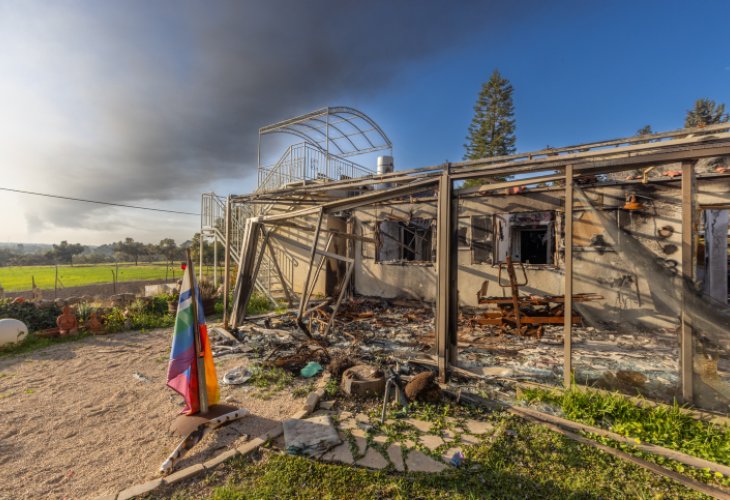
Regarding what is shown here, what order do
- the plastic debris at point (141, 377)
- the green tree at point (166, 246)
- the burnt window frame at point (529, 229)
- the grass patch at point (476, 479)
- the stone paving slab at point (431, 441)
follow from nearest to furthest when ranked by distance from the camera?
1. the grass patch at point (476, 479)
2. the stone paving slab at point (431, 441)
3. the plastic debris at point (141, 377)
4. the burnt window frame at point (529, 229)
5. the green tree at point (166, 246)

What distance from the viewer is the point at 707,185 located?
6.92m

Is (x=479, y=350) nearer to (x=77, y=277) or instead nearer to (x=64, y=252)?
(x=77, y=277)

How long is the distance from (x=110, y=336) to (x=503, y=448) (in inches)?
348

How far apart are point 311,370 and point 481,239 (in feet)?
22.0

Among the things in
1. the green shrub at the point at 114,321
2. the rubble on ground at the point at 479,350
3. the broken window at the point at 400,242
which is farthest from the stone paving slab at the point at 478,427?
the green shrub at the point at 114,321

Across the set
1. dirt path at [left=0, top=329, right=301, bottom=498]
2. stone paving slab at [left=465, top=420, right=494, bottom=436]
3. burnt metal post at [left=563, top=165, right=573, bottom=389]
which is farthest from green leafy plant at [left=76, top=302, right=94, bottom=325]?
burnt metal post at [left=563, top=165, right=573, bottom=389]

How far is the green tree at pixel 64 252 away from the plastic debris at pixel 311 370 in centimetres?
5629

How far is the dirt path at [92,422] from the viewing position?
9.67ft

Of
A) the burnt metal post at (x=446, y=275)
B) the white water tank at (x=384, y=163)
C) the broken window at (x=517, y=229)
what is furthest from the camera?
the white water tank at (x=384, y=163)

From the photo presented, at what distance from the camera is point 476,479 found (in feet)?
8.99

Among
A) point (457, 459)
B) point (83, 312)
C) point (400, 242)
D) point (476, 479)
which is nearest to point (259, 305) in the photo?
point (83, 312)

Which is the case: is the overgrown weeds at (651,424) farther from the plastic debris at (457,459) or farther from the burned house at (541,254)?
the plastic debris at (457,459)

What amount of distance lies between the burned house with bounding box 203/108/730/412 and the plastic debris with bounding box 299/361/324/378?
100 cm

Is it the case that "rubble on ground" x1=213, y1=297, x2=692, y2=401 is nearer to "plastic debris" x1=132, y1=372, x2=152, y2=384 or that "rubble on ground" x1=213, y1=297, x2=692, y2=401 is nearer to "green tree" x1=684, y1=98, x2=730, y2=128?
"plastic debris" x1=132, y1=372, x2=152, y2=384
